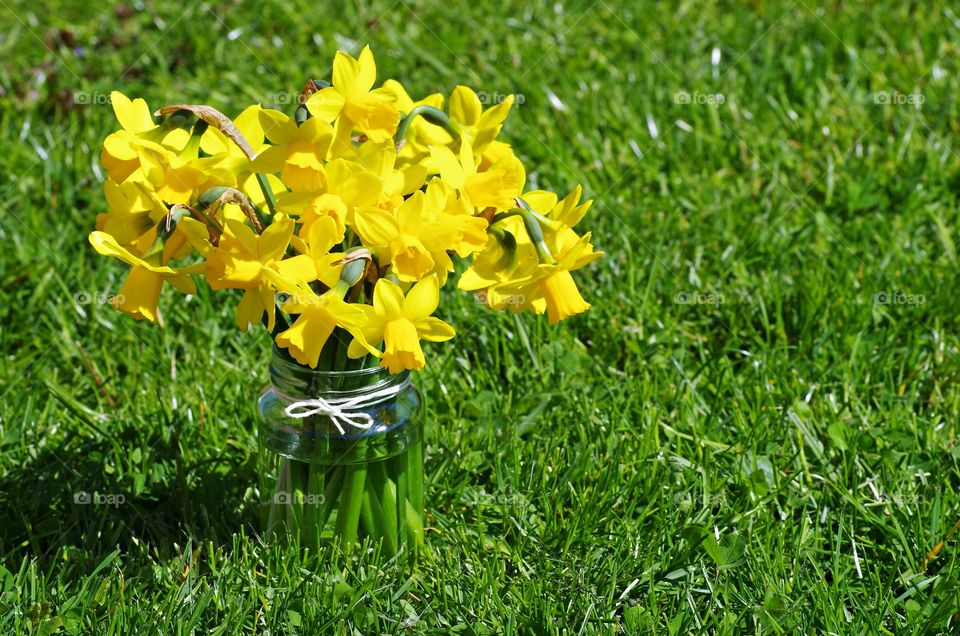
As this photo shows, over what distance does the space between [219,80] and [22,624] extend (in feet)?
6.39

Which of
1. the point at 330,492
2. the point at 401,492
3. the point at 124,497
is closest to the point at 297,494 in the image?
the point at 330,492

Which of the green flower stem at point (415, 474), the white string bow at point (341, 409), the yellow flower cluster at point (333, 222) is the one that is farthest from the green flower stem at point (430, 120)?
the green flower stem at point (415, 474)

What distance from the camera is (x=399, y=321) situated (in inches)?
53.6

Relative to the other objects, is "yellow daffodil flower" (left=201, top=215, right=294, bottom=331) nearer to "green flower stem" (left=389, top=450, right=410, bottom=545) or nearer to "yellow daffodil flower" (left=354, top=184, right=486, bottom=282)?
"yellow daffodil flower" (left=354, top=184, right=486, bottom=282)

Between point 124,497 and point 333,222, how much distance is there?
0.80 metres

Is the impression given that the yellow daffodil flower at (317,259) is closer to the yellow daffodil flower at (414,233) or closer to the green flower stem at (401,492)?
the yellow daffodil flower at (414,233)

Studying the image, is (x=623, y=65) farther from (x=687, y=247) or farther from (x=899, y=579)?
(x=899, y=579)

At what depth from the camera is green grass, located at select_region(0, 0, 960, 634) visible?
5.44ft

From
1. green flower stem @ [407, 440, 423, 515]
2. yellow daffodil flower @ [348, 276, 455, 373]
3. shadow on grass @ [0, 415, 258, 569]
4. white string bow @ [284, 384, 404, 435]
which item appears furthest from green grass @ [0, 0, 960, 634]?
yellow daffodil flower @ [348, 276, 455, 373]

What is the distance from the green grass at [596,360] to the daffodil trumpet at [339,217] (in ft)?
1.52

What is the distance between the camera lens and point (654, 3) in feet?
11.4

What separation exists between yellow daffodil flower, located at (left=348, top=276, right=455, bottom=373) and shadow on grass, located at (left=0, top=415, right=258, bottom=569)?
1.73 ft

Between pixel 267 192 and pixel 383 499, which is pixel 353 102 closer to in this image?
pixel 267 192

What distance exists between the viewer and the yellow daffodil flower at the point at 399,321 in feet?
4.41
